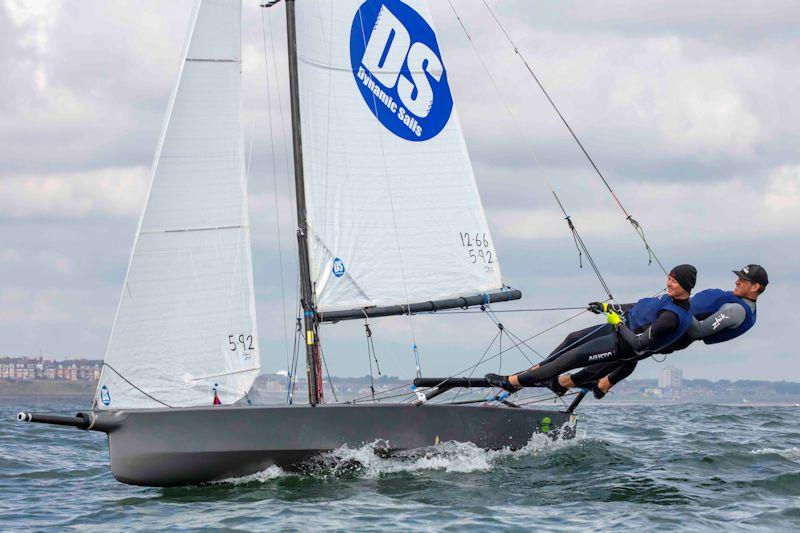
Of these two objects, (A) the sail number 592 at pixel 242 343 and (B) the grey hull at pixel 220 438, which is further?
(A) the sail number 592 at pixel 242 343

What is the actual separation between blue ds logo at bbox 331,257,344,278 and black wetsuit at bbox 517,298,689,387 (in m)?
2.70

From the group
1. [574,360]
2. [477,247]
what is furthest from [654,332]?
[477,247]

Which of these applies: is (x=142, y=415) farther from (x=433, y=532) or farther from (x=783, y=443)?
(x=783, y=443)

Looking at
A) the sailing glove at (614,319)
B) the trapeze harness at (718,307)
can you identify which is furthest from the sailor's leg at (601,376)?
the trapeze harness at (718,307)

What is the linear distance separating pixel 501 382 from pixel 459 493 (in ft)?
7.26

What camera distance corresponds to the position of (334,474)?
12578 millimetres

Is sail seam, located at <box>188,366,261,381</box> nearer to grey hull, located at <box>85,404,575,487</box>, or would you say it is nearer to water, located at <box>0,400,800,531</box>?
grey hull, located at <box>85,404,575,487</box>

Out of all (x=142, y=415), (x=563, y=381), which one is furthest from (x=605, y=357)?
(x=142, y=415)

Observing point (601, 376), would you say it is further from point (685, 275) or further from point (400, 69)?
point (400, 69)

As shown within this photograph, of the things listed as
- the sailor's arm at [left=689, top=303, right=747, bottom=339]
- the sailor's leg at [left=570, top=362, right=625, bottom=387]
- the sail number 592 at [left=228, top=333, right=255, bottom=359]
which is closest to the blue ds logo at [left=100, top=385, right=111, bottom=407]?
the sail number 592 at [left=228, top=333, right=255, bottom=359]

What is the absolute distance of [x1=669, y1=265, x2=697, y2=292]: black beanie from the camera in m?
11.9

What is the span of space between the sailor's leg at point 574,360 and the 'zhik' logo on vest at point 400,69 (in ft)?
13.0

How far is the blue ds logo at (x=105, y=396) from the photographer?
1255 cm

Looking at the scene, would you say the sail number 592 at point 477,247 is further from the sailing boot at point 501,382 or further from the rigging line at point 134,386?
the rigging line at point 134,386
